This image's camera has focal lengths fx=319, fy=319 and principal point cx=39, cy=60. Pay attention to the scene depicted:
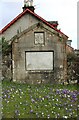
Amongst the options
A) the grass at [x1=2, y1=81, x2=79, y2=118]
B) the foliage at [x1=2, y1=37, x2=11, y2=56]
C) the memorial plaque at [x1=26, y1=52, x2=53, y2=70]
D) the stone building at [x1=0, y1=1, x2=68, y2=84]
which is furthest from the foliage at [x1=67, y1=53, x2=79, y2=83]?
the grass at [x1=2, y1=81, x2=79, y2=118]

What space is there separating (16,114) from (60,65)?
30.0 feet

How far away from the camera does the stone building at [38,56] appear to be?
17.0 meters

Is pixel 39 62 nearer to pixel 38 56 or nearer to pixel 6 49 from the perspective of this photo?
Result: pixel 38 56

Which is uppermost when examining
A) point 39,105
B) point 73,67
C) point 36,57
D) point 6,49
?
point 6,49

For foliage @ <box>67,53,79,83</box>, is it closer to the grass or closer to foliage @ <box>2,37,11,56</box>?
foliage @ <box>2,37,11,56</box>

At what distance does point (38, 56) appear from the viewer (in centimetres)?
1714

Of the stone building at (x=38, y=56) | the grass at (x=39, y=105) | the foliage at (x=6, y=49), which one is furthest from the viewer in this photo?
the stone building at (x=38, y=56)

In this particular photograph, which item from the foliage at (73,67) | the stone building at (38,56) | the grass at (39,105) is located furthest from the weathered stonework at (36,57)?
the grass at (39,105)

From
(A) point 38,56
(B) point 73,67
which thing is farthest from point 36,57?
(B) point 73,67

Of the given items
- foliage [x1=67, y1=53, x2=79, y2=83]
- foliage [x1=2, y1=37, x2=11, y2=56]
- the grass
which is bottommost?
the grass

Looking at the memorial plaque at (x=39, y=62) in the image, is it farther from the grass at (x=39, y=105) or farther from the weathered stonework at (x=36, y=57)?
the grass at (x=39, y=105)

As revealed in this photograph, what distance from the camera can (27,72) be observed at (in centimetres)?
1703

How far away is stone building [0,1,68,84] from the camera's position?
1697 cm

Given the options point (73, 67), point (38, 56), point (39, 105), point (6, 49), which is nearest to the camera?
point (39, 105)
